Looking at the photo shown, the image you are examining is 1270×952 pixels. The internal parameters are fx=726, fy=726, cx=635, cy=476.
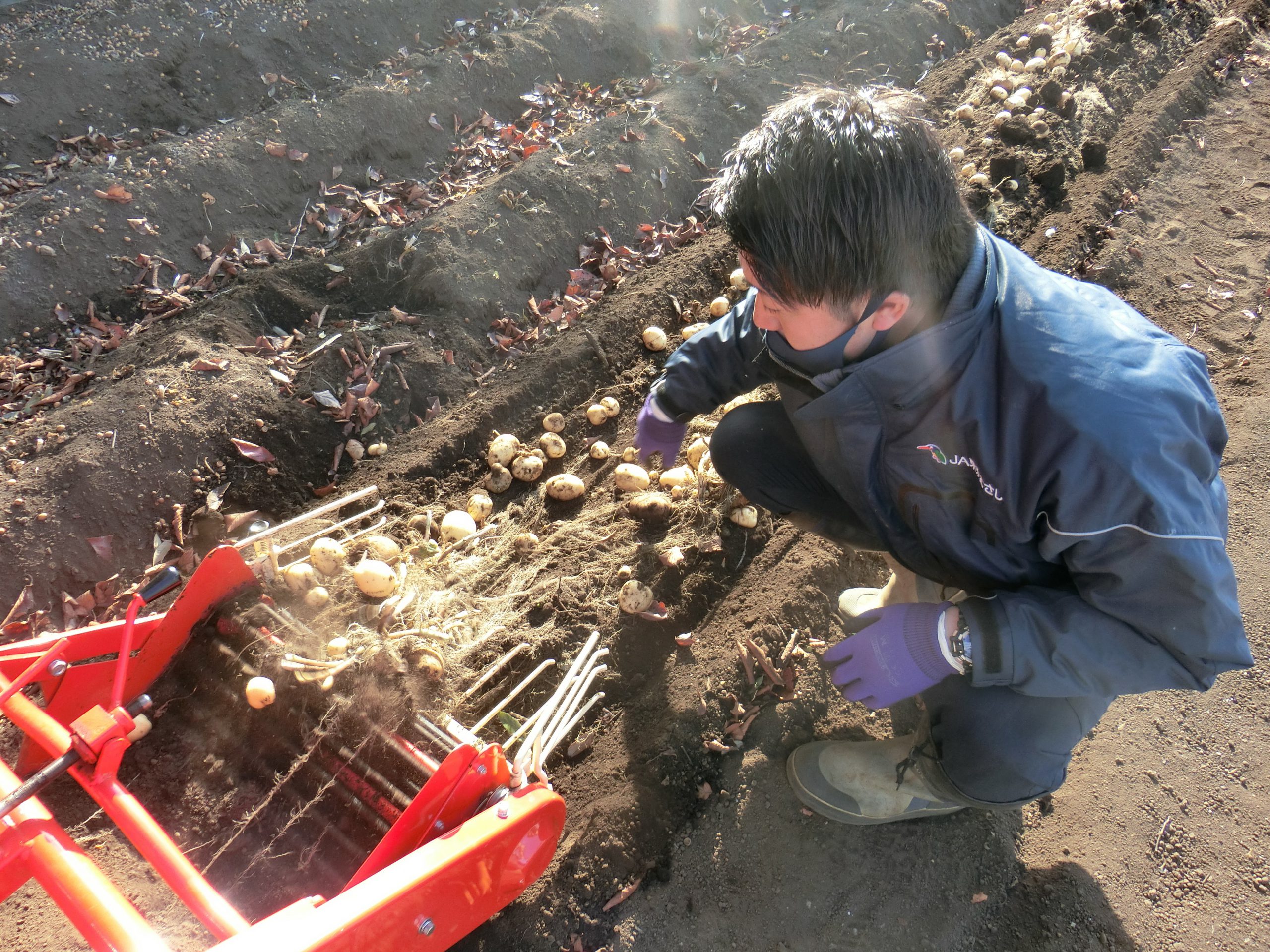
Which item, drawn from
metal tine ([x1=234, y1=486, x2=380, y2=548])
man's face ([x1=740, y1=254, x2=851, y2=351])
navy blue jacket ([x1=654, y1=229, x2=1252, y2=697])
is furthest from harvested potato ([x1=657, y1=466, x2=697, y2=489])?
man's face ([x1=740, y1=254, x2=851, y2=351])

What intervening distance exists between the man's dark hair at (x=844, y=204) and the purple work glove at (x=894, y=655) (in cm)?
89

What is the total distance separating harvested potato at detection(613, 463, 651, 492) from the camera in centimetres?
325

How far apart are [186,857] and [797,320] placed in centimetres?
209

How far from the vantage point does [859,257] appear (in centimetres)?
170

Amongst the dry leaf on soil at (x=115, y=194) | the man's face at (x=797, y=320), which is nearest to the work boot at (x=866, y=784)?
the man's face at (x=797, y=320)

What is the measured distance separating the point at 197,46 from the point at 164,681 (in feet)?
18.3

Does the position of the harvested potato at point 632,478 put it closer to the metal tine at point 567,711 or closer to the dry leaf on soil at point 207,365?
the metal tine at point 567,711

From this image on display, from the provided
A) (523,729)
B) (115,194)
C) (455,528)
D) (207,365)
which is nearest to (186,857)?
(523,729)

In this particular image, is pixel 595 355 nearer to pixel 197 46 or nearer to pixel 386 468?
pixel 386 468

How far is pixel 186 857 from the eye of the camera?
1853mm

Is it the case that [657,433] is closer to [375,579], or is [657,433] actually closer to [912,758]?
[375,579]

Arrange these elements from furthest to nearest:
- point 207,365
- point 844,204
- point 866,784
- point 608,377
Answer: point 608,377
point 207,365
point 866,784
point 844,204

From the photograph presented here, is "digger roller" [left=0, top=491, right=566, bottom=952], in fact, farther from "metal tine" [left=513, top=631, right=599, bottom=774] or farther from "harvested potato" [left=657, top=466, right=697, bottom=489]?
"harvested potato" [left=657, top=466, right=697, bottom=489]

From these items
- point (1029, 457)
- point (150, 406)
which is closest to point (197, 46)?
point (150, 406)
